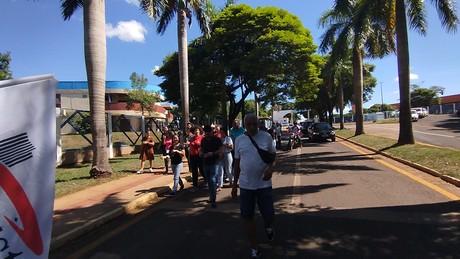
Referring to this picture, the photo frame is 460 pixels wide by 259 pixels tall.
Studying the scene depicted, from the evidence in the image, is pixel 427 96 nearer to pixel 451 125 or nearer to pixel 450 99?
pixel 450 99

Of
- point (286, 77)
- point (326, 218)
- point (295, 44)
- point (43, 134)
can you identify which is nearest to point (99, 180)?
point (326, 218)

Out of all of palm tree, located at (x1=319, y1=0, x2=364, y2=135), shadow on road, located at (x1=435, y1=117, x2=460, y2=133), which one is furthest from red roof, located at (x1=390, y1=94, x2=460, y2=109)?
palm tree, located at (x1=319, y1=0, x2=364, y2=135)

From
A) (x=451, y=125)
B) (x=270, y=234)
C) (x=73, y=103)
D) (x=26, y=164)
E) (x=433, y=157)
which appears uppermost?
(x=73, y=103)

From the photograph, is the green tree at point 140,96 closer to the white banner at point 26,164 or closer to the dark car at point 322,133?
the dark car at point 322,133

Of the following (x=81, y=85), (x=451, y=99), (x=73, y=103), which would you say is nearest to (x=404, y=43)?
(x=73, y=103)

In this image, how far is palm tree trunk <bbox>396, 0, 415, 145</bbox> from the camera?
1605cm

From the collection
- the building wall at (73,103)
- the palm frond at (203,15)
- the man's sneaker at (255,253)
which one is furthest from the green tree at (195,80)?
the man's sneaker at (255,253)

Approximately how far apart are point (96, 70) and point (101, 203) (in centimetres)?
496

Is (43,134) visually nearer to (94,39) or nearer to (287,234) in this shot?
(287,234)

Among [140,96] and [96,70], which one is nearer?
[96,70]

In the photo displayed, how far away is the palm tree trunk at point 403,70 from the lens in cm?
1605

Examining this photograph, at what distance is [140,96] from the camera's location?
46438 millimetres

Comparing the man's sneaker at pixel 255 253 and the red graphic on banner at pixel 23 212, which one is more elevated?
the red graphic on banner at pixel 23 212

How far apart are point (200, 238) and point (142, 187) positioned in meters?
4.86
